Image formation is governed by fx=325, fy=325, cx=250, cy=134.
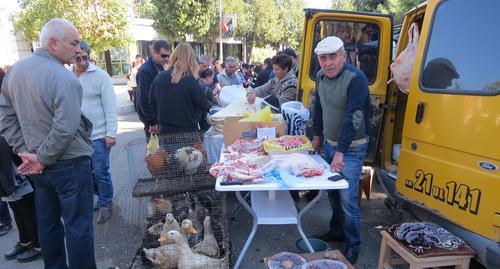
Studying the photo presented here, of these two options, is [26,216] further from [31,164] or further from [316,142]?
[316,142]

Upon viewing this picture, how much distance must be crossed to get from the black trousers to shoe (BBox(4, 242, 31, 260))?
0.09 m

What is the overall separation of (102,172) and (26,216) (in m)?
0.85

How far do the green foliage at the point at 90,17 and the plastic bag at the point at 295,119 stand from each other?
10.7m

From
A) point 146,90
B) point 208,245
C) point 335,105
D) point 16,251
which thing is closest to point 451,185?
point 335,105

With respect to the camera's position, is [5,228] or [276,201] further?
[5,228]

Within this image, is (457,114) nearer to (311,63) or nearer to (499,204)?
(499,204)

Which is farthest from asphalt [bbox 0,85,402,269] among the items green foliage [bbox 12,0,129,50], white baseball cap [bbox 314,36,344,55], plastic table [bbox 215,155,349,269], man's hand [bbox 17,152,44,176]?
green foliage [bbox 12,0,129,50]

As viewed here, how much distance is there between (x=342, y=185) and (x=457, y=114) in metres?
0.92

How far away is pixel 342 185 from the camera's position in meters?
2.22

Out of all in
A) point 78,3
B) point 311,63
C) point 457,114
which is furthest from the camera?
point 78,3

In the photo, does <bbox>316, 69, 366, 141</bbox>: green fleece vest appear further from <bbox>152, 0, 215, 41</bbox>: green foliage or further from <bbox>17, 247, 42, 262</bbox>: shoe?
<bbox>152, 0, 215, 41</bbox>: green foliage

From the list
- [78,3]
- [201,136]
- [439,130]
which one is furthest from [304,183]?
[78,3]

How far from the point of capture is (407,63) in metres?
2.83

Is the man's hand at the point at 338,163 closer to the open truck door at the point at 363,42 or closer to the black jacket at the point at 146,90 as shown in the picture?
the open truck door at the point at 363,42
